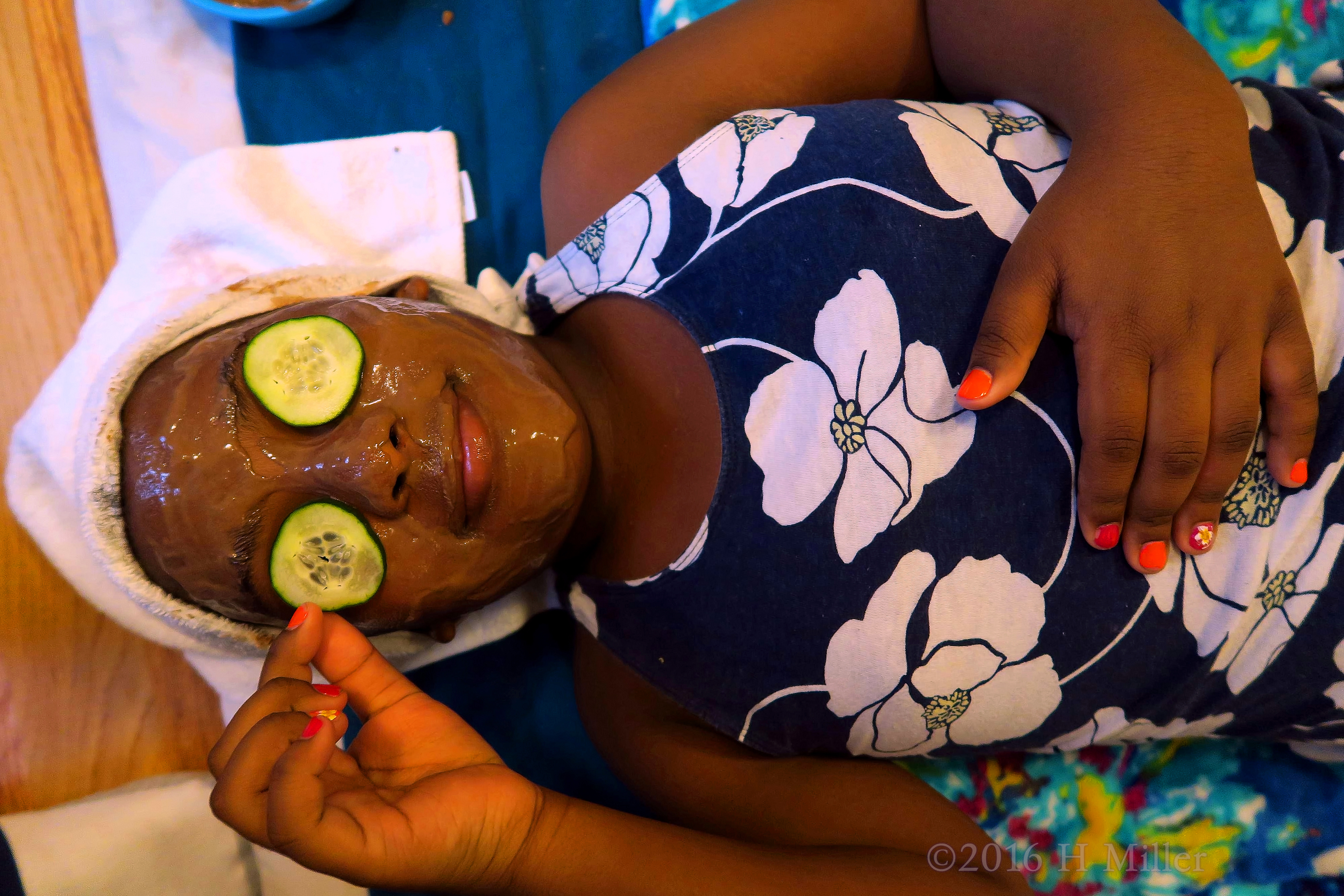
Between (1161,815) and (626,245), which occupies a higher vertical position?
(626,245)

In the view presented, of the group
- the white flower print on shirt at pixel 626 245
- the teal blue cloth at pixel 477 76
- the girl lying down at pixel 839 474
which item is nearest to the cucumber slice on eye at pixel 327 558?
the girl lying down at pixel 839 474

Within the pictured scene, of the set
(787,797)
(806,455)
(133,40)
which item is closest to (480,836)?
(787,797)

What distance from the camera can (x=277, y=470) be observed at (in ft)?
3.87

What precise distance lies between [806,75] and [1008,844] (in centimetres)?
167

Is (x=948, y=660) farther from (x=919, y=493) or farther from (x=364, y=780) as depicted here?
(x=364, y=780)

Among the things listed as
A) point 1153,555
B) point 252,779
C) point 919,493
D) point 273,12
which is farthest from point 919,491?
point 273,12

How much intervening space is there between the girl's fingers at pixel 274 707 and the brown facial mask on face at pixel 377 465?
0.51ft

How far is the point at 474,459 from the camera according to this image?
1216 mm

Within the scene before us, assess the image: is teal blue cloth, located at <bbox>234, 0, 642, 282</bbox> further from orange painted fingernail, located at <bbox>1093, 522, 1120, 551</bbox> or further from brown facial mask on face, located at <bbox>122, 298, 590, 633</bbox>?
orange painted fingernail, located at <bbox>1093, 522, 1120, 551</bbox>

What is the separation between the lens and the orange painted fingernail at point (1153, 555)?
4.14 ft

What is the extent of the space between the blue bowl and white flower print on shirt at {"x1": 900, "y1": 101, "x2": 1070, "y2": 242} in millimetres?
1377

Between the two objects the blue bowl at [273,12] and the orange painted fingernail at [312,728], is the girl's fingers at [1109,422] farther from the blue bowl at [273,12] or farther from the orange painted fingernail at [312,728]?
the blue bowl at [273,12]

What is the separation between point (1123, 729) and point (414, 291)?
158 centimetres

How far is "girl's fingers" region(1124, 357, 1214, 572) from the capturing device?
1.18 meters
